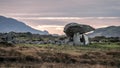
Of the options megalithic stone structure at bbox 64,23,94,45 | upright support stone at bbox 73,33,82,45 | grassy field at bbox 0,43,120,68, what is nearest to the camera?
grassy field at bbox 0,43,120,68

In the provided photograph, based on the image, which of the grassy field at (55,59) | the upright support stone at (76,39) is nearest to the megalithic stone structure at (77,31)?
the upright support stone at (76,39)

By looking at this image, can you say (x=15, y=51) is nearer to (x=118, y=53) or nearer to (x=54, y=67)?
(x=54, y=67)

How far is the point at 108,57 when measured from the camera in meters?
53.3

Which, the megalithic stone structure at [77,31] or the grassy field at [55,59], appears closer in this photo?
the grassy field at [55,59]

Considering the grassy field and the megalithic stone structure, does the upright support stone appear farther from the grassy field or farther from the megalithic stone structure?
the grassy field

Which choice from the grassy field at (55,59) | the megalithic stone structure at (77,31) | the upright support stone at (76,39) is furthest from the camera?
the megalithic stone structure at (77,31)

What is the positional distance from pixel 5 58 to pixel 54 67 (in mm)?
7991

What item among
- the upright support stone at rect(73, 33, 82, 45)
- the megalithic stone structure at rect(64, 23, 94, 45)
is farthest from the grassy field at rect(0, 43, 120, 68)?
the megalithic stone structure at rect(64, 23, 94, 45)

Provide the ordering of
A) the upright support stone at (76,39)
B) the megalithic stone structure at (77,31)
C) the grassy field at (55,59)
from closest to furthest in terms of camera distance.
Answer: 1. the grassy field at (55,59)
2. the upright support stone at (76,39)
3. the megalithic stone structure at (77,31)

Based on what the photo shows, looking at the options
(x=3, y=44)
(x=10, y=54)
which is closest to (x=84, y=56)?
(x=10, y=54)

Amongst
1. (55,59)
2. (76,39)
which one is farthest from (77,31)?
(55,59)

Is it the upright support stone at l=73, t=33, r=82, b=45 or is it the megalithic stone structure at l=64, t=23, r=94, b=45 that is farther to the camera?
the megalithic stone structure at l=64, t=23, r=94, b=45

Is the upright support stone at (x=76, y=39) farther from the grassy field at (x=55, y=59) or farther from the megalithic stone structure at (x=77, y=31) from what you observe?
the grassy field at (x=55, y=59)

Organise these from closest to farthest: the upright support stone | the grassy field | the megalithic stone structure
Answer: the grassy field
the upright support stone
the megalithic stone structure
